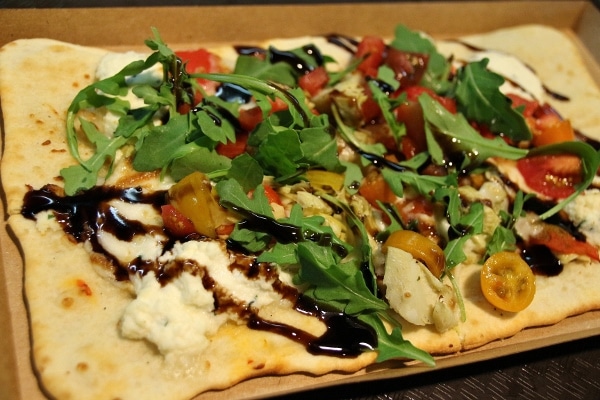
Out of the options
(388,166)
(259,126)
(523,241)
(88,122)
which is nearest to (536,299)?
(523,241)

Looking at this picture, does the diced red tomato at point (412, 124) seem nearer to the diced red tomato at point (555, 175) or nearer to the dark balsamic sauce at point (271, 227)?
the diced red tomato at point (555, 175)

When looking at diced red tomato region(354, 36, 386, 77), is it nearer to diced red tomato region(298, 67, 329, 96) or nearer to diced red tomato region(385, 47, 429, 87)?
diced red tomato region(385, 47, 429, 87)

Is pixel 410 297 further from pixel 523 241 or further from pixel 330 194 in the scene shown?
pixel 523 241

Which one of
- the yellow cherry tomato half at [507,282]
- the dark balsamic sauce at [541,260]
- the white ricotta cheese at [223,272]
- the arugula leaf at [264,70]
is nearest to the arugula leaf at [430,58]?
the arugula leaf at [264,70]

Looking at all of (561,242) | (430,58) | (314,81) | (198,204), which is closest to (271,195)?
(198,204)

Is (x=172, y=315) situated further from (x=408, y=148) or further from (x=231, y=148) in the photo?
(x=408, y=148)

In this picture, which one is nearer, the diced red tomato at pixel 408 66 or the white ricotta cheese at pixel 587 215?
the white ricotta cheese at pixel 587 215
